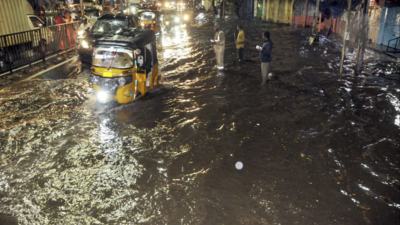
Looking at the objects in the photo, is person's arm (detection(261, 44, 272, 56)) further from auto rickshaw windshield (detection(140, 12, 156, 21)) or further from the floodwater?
auto rickshaw windshield (detection(140, 12, 156, 21))

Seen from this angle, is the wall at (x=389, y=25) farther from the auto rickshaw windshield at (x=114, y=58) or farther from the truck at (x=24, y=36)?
the truck at (x=24, y=36)

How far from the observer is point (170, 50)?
1809 cm

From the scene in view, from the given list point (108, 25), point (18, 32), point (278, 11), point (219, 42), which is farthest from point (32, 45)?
point (278, 11)

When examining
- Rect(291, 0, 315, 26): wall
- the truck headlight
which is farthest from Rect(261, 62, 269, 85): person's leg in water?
Rect(291, 0, 315, 26): wall

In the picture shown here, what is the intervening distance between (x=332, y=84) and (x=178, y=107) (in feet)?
19.5

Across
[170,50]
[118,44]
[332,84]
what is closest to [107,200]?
[118,44]

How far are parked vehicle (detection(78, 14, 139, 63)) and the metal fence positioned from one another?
208 cm

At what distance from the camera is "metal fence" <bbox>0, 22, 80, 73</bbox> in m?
12.3

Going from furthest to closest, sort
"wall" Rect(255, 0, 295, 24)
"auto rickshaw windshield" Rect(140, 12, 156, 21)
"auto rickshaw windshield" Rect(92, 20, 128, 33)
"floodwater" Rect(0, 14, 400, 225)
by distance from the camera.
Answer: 1. "wall" Rect(255, 0, 295, 24)
2. "auto rickshaw windshield" Rect(140, 12, 156, 21)
3. "auto rickshaw windshield" Rect(92, 20, 128, 33)
4. "floodwater" Rect(0, 14, 400, 225)

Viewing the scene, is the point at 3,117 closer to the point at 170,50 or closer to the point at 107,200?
the point at 107,200

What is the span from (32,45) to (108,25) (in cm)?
354

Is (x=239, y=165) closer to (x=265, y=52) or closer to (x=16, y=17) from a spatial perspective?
(x=265, y=52)

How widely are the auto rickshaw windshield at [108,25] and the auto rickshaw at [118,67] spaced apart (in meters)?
6.02

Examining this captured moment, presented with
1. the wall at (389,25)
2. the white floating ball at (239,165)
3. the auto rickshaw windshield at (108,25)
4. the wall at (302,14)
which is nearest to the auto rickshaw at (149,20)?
the auto rickshaw windshield at (108,25)
